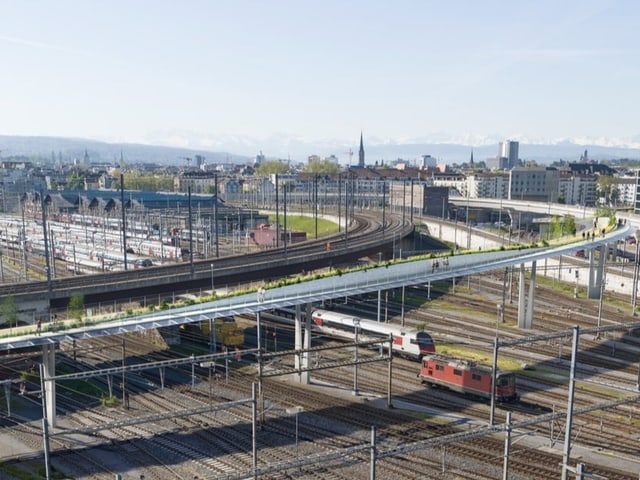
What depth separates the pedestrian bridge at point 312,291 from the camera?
28438mm

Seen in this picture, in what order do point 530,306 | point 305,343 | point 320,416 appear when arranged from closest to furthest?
point 320,416 < point 305,343 < point 530,306

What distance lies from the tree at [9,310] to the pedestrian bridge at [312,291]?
32.2 ft

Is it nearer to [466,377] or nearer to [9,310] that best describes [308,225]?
[9,310]

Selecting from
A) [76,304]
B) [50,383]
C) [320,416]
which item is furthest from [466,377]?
[76,304]

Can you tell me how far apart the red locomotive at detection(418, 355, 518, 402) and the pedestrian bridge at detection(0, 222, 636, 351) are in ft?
18.8

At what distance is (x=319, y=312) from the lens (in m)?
41.5

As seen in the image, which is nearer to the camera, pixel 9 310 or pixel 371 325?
pixel 9 310

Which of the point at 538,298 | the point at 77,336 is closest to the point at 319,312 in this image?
the point at 77,336

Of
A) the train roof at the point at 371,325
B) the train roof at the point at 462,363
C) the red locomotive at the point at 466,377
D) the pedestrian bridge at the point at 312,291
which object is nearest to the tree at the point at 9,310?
the pedestrian bridge at the point at 312,291

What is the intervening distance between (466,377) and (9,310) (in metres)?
27.9

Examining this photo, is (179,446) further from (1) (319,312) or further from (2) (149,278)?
(2) (149,278)

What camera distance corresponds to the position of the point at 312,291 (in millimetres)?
33500

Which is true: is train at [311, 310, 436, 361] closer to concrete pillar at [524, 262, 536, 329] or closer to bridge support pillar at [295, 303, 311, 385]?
bridge support pillar at [295, 303, 311, 385]

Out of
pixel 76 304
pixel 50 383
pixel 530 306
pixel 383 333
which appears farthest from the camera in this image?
pixel 530 306
